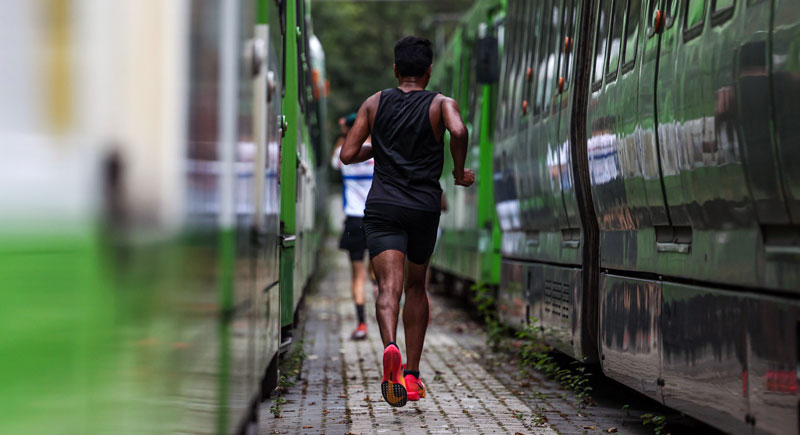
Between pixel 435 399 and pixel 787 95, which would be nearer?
pixel 787 95

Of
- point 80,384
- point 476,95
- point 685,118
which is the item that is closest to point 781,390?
point 685,118

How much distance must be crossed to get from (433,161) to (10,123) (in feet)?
15.8

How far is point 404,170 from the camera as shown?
6.41 metres

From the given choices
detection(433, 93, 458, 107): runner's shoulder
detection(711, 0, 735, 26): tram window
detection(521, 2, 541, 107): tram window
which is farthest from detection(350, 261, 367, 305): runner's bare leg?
detection(711, 0, 735, 26): tram window

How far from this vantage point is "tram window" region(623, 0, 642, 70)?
5.86 metres

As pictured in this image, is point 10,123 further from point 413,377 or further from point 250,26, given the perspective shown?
point 413,377

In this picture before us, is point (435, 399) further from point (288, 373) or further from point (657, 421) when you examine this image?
point (657, 421)

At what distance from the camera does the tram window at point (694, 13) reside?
4672mm

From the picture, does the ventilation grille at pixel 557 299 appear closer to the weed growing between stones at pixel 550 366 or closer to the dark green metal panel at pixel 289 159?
the weed growing between stones at pixel 550 366

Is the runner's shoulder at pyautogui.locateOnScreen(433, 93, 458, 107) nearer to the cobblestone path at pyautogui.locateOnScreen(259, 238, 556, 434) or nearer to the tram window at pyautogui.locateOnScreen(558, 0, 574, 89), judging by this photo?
the tram window at pyautogui.locateOnScreen(558, 0, 574, 89)

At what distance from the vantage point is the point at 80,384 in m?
1.88

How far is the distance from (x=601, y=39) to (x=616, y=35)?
17.3 inches

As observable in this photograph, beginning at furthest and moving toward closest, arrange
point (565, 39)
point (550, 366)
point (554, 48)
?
point (554, 48), point (550, 366), point (565, 39)

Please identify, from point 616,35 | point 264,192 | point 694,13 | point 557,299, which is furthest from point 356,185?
point 264,192
